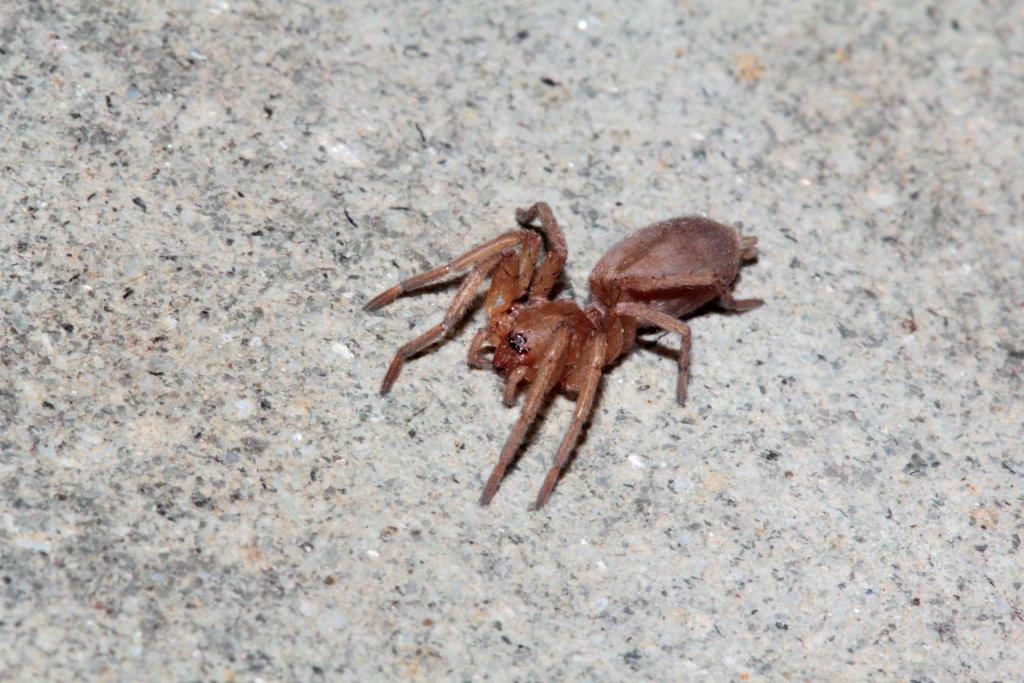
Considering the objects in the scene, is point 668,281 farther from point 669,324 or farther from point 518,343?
point 518,343

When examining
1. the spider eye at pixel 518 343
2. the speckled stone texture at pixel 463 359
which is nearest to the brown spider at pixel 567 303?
the spider eye at pixel 518 343

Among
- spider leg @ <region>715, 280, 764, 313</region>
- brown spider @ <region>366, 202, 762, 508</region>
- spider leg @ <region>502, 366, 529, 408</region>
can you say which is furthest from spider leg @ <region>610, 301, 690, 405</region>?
spider leg @ <region>502, 366, 529, 408</region>

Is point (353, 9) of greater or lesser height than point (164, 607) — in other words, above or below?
above

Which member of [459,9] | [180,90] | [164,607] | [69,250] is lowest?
[164,607]

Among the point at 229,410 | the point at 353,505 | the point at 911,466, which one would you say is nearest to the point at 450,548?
the point at 353,505

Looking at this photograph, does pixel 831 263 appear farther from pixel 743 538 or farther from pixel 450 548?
pixel 450 548

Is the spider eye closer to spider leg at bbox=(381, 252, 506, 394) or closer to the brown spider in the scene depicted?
the brown spider

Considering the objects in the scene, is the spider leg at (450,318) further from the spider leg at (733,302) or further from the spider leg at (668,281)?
the spider leg at (733,302)
